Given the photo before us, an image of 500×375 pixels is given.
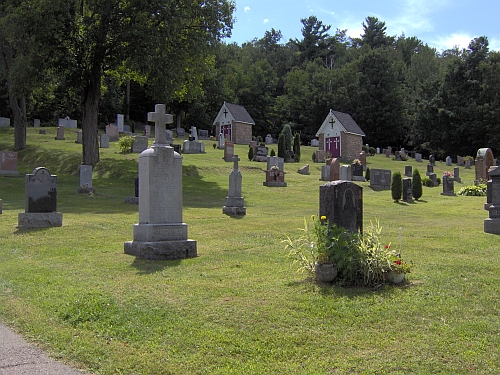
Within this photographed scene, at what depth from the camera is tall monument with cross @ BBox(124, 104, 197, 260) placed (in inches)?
349

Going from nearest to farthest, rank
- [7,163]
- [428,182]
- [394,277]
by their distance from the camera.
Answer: [394,277], [7,163], [428,182]

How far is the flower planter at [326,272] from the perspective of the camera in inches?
260

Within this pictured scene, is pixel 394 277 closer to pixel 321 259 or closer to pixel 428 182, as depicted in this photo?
pixel 321 259

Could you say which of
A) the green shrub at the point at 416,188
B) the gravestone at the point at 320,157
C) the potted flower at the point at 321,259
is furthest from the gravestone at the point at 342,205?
the gravestone at the point at 320,157

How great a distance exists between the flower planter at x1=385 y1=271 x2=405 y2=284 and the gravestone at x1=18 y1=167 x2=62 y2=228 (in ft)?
27.5

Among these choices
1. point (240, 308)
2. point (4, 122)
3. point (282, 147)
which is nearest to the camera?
point (240, 308)

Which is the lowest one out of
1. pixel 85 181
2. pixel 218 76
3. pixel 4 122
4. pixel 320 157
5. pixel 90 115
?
pixel 85 181

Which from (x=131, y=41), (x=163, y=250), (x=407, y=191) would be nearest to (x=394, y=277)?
(x=163, y=250)

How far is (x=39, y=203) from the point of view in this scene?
476 inches

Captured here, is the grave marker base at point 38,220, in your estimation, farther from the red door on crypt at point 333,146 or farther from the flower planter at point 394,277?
the red door on crypt at point 333,146

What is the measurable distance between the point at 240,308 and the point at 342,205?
254 centimetres

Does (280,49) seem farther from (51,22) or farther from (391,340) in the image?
(391,340)

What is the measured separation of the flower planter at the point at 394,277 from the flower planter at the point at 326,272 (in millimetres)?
686

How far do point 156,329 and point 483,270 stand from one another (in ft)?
16.3
